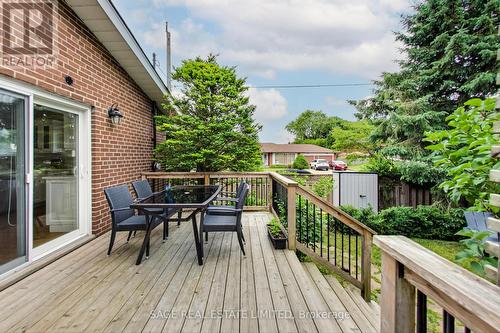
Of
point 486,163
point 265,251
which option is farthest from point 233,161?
point 486,163

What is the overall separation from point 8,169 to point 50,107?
1.05 m

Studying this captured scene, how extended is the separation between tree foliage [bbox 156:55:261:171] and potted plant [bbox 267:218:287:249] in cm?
271

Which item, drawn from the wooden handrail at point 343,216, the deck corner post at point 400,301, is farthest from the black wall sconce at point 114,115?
the deck corner post at point 400,301

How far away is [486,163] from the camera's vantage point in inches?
61.9

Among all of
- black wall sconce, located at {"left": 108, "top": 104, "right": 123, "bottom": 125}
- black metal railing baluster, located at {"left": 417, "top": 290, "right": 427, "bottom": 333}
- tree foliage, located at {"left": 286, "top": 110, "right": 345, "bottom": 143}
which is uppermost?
tree foliage, located at {"left": 286, "top": 110, "right": 345, "bottom": 143}

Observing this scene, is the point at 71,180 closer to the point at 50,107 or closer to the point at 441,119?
the point at 50,107

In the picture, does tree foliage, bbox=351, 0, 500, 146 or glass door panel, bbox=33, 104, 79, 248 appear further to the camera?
tree foliage, bbox=351, 0, 500, 146

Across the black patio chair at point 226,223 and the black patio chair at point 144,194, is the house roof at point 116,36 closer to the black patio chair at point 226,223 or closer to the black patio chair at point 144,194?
the black patio chair at point 144,194

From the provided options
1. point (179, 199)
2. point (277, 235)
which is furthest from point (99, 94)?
point (277, 235)

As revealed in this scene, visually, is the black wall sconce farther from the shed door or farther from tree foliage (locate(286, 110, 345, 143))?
tree foliage (locate(286, 110, 345, 143))

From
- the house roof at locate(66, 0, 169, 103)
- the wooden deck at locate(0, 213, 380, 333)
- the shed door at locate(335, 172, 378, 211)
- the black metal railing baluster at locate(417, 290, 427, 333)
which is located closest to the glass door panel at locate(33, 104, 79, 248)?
the wooden deck at locate(0, 213, 380, 333)

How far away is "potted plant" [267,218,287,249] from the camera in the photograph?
11.5ft

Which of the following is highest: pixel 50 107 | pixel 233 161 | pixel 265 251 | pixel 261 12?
pixel 261 12

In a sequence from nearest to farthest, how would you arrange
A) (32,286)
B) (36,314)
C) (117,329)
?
1. (117,329)
2. (36,314)
3. (32,286)
